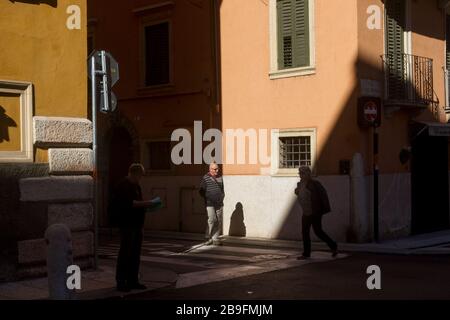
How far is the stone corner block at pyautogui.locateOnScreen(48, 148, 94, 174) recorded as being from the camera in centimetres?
1035

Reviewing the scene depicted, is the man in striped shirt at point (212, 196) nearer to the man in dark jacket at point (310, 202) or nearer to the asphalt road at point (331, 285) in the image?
the man in dark jacket at point (310, 202)

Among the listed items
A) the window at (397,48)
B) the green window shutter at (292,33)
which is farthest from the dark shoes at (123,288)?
the window at (397,48)

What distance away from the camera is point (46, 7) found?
1045cm

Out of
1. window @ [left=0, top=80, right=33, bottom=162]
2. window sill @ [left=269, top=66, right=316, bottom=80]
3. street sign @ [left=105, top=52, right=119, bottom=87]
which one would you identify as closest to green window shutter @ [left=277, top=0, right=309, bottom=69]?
window sill @ [left=269, top=66, right=316, bottom=80]

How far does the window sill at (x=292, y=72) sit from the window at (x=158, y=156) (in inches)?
157

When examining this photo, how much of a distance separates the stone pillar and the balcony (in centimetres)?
179

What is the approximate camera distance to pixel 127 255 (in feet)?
30.2

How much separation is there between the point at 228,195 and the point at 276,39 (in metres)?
4.22

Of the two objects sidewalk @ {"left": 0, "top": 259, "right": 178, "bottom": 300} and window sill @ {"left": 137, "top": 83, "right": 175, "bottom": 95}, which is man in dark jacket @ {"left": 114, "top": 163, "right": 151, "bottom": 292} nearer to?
sidewalk @ {"left": 0, "top": 259, "right": 178, "bottom": 300}

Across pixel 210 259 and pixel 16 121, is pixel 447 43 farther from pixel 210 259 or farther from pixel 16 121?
pixel 16 121

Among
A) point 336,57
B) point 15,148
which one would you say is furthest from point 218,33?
point 15,148

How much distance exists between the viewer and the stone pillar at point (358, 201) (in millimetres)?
15477

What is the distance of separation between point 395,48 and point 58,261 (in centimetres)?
1186

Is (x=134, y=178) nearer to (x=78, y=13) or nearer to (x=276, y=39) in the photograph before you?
(x=78, y=13)
